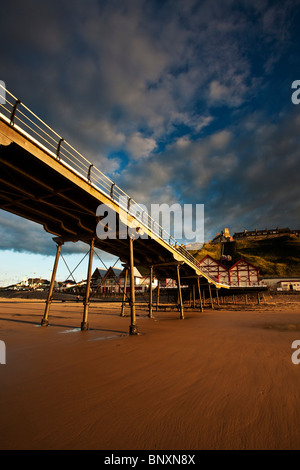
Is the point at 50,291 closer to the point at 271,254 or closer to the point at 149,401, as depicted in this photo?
the point at 149,401

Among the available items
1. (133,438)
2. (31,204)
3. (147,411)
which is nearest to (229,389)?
(147,411)

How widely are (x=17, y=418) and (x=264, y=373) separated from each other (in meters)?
4.88

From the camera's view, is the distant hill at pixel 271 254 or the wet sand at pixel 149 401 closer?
the wet sand at pixel 149 401

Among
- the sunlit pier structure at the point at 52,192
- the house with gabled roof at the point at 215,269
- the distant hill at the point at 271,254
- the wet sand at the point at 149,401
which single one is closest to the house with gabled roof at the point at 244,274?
the house with gabled roof at the point at 215,269

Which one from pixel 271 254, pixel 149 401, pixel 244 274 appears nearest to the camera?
pixel 149 401

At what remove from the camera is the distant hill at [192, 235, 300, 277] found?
87.9m

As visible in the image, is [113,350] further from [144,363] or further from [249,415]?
[249,415]

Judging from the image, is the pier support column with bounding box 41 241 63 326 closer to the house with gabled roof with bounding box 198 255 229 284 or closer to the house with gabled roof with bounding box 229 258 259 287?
the house with gabled roof with bounding box 229 258 259 287

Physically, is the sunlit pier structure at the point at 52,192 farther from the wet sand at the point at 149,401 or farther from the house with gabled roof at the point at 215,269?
the house with gabled roof at the point at 215,269

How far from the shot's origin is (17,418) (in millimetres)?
2820

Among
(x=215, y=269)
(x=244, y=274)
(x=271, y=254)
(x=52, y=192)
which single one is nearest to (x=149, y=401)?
(x=52, y=192)

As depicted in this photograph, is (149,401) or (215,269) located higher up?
(215,269)

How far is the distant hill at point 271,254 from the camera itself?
87.9m

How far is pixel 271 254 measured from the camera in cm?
10950
